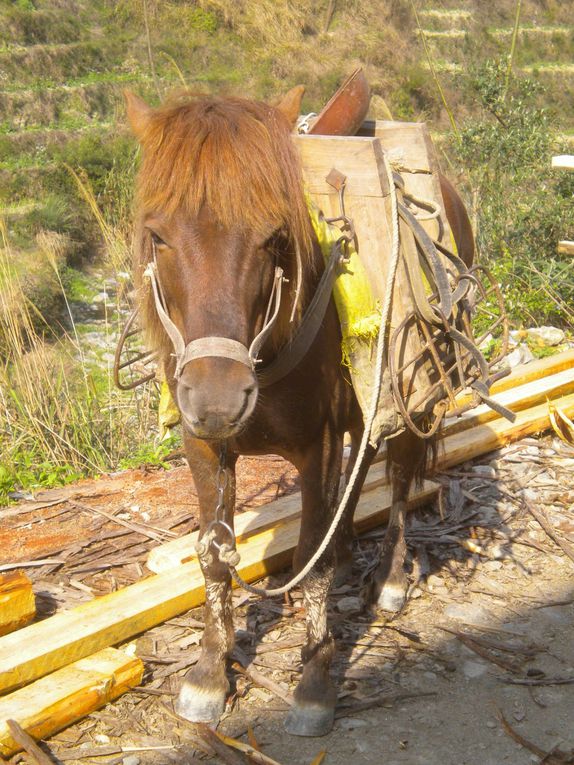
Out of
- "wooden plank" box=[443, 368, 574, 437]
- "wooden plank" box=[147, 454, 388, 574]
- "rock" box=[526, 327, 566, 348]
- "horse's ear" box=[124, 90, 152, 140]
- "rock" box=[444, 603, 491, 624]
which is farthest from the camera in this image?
"rock" box=[526, 327, 566, 348]

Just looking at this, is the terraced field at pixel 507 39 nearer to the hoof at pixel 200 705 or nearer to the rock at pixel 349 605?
the rock at pixel 349 605

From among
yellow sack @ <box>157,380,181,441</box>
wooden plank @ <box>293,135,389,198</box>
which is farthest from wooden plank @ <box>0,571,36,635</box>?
wooden plank @ <box>293,135,389,198</box>

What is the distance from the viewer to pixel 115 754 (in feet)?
8.87

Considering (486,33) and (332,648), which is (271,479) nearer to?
(332,648)

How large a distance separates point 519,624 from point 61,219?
48.5 feet

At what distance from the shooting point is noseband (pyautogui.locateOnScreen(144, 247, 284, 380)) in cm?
204

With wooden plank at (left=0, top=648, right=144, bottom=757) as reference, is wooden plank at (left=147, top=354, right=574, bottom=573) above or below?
below

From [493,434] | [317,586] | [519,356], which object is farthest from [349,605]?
[519,356]

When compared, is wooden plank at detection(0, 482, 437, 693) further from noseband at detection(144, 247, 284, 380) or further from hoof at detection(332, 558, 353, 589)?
noseband at detection(144, 247, 284, 380)

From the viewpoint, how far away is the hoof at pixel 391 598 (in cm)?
364

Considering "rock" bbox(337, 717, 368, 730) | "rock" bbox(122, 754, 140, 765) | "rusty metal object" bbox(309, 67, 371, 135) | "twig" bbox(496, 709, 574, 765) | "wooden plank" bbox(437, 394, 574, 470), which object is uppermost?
"rusty metal object" bbox(309, 67, 371, 135)

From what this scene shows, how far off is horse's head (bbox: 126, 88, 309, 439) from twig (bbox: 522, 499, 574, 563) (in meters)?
2.46

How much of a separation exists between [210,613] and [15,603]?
822mm

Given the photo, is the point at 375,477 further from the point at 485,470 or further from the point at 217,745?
the point at 217,745
